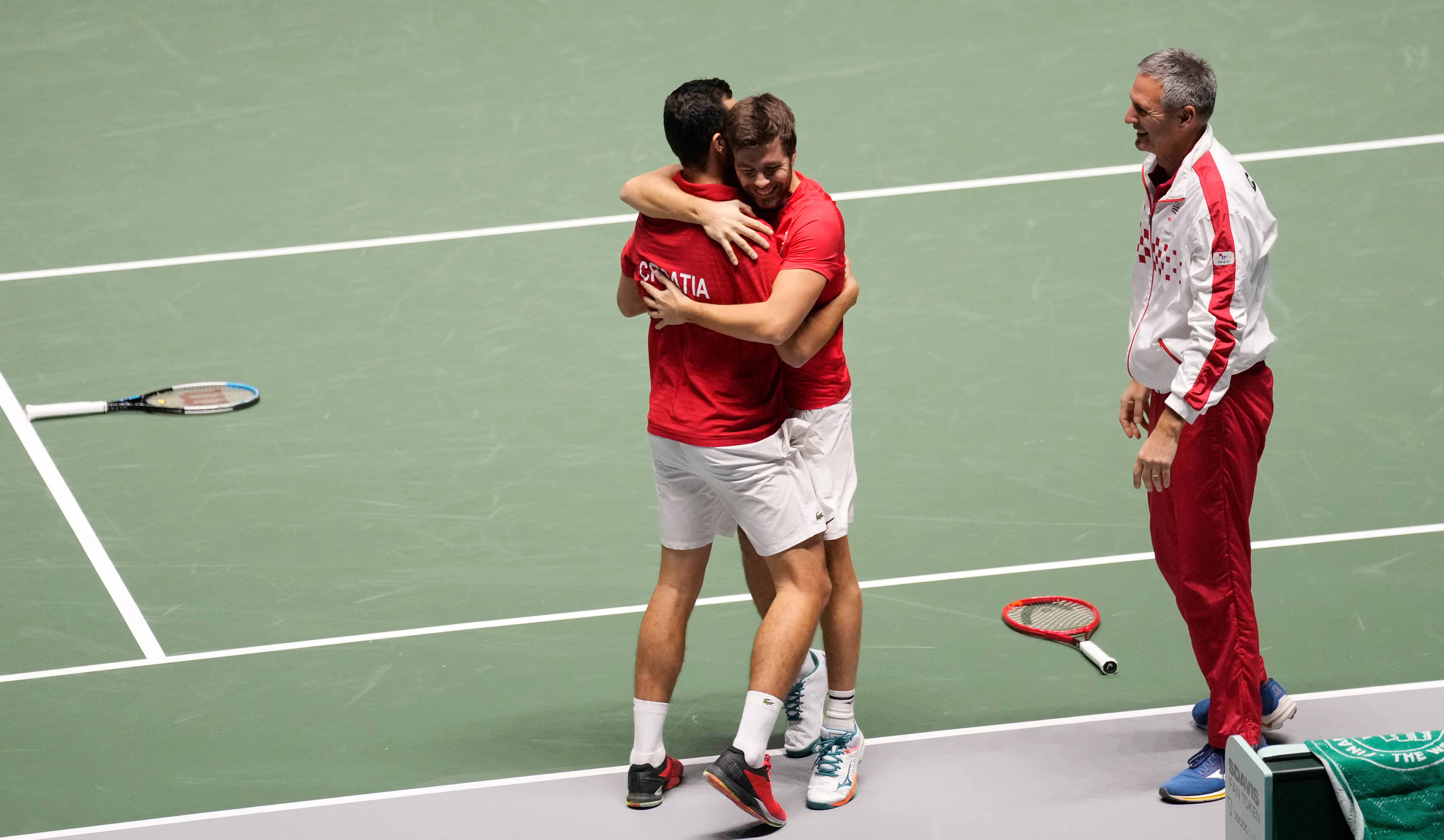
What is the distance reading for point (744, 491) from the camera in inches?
198

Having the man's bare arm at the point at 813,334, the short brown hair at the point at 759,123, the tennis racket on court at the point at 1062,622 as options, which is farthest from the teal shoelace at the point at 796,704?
the short brown hair at the point at 759,123

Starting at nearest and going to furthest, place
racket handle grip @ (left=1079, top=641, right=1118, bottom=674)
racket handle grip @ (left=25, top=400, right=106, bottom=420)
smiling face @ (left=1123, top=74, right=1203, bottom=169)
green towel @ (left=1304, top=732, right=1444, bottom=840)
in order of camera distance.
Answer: green towel @ (left=1304, top=732, right=1444, bottom=840) < smiling face @ (left=1123, top=74, right=1203, bottom=169) < racket handle grip @ (left=1079, top=641, right=1118, bottom=674) < racket handle grip @ (left=25, top=400, right=106, bottom=420)

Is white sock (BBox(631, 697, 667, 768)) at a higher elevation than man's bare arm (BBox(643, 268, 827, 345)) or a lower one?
lower

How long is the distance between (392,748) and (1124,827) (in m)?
2.47

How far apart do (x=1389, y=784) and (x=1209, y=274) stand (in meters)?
1.89

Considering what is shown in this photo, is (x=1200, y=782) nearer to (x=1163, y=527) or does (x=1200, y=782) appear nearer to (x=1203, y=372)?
(x=1163, y=527)

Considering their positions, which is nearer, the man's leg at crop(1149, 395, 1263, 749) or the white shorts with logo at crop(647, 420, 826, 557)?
the man's leg at crop(1149, 395, 1263, 749)

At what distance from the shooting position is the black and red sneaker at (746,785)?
15.7ft

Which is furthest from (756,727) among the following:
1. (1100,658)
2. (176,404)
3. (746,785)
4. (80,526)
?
(176,404)

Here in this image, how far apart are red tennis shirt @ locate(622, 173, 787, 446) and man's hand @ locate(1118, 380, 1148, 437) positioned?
1147 millimetres

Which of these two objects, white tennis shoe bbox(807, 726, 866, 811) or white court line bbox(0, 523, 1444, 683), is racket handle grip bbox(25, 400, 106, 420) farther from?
white tennis shoe bbox(807, 726, 866, 811)

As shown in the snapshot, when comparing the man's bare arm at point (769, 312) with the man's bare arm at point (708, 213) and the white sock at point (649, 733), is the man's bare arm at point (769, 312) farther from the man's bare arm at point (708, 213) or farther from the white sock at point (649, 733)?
the white sock at point (649, 733)

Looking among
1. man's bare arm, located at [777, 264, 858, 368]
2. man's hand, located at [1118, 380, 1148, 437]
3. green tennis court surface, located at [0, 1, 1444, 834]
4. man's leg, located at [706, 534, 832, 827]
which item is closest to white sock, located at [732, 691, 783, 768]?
man's leg, located at [706, 534, 832, 827]

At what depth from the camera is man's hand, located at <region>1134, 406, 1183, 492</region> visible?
4.72m
